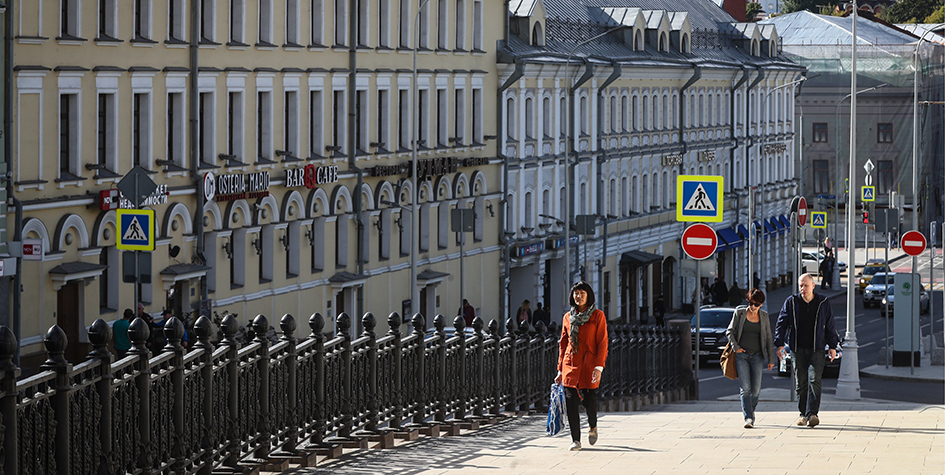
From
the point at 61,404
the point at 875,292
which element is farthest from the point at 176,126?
the point at 875,292

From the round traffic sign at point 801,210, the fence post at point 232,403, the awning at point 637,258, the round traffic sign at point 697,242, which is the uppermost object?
the round traffic sign at point 801,210

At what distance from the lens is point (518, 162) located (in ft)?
168

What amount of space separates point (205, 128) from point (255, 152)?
7.23ft

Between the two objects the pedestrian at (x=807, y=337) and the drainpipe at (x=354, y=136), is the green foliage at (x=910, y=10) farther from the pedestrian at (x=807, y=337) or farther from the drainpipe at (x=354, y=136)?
the pedestrian at (x=807, y=337)

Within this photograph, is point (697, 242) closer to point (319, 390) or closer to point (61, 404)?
point (319, 390)

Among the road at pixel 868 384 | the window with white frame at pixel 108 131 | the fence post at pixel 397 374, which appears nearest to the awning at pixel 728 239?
the road at pixel 868 384

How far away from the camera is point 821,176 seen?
93.8 m

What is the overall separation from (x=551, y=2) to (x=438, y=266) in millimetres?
15407

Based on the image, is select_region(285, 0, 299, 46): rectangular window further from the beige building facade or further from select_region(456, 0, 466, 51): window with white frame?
select_region(456, 0, 466, 51): window with white frame

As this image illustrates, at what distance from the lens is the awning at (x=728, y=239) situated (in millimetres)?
67062

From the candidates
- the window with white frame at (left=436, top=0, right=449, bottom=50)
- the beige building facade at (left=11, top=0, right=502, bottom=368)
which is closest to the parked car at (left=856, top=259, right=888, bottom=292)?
the beige building facade at (left=11, top=0, right=502, bottom=368)

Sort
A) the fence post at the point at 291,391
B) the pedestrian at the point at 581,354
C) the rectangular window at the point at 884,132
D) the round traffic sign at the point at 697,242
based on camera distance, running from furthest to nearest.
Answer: the rectangular window at the point at 884,132 < the round traffic sign at the point at 697,242 < the pedestrian at the point at 581,354 < the fence post at the point at 291,391

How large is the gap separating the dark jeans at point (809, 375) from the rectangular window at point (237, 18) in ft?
69.5

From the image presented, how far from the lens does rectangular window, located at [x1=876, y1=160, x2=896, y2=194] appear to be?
3570 inches
